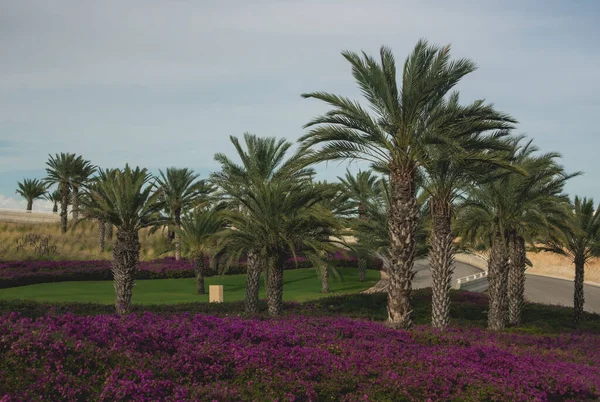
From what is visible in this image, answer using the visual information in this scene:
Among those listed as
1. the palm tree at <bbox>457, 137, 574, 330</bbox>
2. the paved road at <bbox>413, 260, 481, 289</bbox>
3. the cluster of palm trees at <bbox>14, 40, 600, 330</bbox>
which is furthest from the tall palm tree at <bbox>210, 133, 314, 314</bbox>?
the paved road at <bbox>413, 260, 481, 289</bbox>

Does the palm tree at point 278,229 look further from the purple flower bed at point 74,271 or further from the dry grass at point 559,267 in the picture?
the dry grass at point 559,267

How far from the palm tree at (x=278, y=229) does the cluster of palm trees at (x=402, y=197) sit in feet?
0.13

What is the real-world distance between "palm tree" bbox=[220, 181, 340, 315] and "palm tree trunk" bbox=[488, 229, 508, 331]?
6506 mm

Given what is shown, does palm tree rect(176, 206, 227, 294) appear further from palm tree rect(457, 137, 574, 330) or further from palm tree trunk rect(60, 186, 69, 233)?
palm tree trunk rect(60, 186, 69, 233)

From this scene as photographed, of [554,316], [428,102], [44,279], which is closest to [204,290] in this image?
[44,279]

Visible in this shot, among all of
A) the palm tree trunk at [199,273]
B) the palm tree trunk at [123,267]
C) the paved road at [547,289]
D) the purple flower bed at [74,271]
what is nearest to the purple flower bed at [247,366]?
the palm tree trunk at [123,267]

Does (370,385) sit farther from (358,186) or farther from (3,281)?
(358,186)

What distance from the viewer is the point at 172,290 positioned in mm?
35906

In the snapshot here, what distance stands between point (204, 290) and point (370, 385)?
26508mm

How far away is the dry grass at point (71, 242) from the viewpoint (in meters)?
45.8

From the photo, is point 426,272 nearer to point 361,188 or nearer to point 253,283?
point 361,188

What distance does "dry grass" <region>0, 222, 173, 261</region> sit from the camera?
1804 inches

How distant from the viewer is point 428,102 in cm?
1739

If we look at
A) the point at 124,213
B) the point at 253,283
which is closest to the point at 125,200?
the point at 124,213
